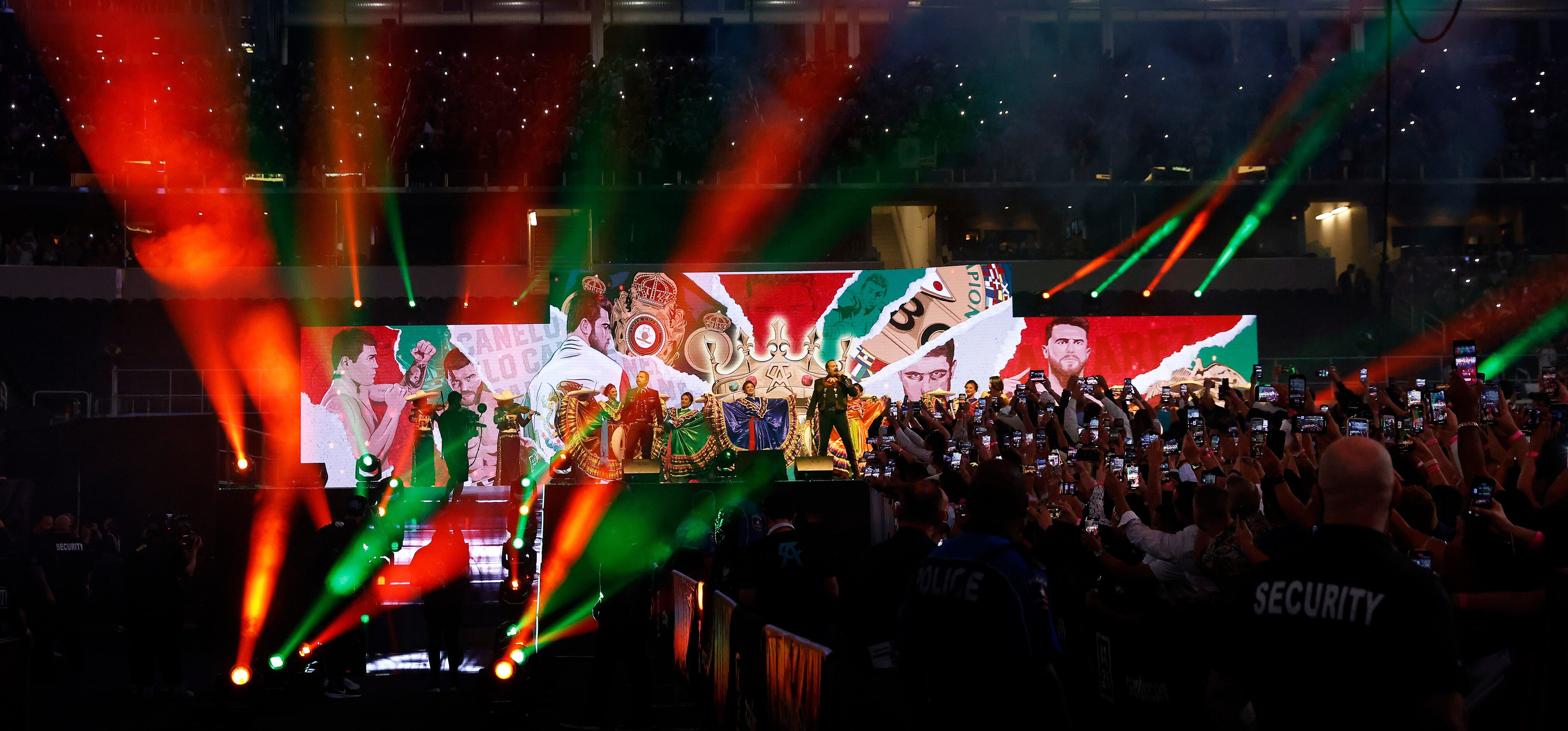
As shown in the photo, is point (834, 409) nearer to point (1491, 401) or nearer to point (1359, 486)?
point (1491, 401)

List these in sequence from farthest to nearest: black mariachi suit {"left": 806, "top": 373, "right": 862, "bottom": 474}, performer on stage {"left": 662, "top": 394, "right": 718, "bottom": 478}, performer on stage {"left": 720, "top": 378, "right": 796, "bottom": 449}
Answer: performer on stage {"left": 720, "top": 378, "right": 796, "bottom": 449}
performer on stage {"left": 662, "top": 394, "right": 718, "bottom": 478}
black mariachi suit {"left": 806, "top": 373, "right": 862, "bottom": 474}

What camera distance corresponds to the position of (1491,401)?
19.7 feet

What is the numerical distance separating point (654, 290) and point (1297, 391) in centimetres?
1516

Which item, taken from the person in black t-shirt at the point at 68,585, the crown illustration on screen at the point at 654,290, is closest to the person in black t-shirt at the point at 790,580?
the person in black t-shirt at the point at 68,585

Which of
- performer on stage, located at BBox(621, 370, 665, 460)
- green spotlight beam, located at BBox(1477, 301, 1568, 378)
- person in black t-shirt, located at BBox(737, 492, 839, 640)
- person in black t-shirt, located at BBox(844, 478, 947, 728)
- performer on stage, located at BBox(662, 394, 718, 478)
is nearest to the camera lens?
person in black t-shirt, located at BBox(844, 478, 947, 728)

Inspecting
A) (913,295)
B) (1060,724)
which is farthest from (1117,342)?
(1060,724)

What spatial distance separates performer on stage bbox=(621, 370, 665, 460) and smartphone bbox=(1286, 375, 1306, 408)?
39.1 feet

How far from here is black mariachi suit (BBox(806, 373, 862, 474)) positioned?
17.5m

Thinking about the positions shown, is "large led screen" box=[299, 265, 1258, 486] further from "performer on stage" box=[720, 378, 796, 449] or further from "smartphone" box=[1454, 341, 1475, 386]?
"smartphone" box=[1454, 341, 1475, 386]

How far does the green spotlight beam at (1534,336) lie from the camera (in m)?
21.1

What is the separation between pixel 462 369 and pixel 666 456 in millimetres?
4907

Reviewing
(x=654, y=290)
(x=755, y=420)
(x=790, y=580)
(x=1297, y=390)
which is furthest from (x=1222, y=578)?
(x=654, y=290)

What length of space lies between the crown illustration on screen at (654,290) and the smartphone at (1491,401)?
636 inches

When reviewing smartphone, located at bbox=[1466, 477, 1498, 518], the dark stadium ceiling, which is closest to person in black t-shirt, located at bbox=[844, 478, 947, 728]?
smartphone, located at bbox=[1466, 477, 1498, 518]
